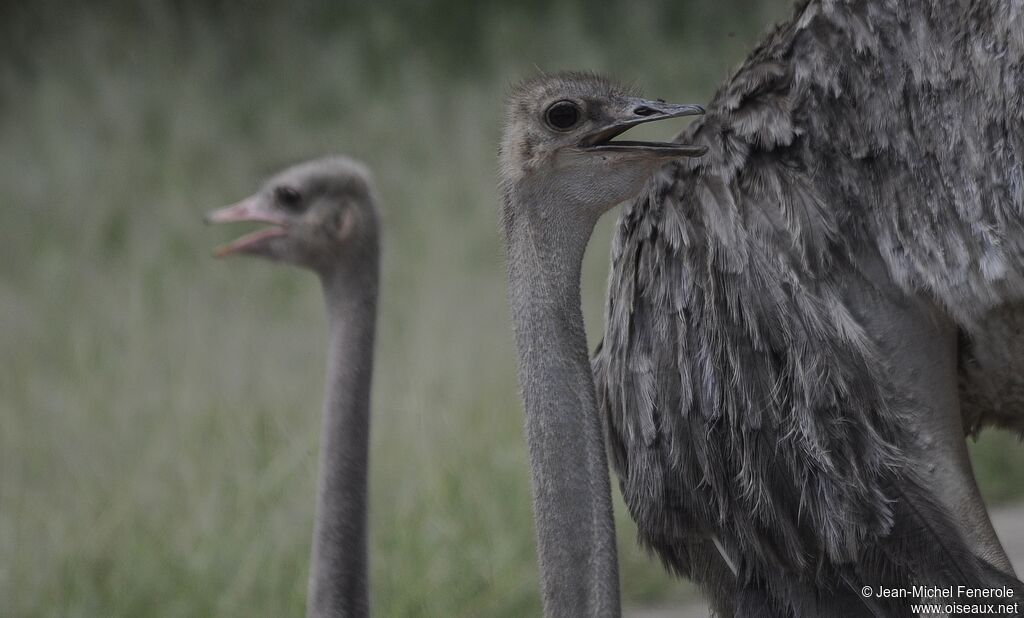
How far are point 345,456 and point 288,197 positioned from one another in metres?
0.55

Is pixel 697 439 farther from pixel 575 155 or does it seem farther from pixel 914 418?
pixel 575 155

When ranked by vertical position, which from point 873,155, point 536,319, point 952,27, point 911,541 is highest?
point 952,27

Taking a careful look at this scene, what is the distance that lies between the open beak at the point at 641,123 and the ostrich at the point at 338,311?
2.49 feet

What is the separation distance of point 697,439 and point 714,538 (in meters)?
0.18

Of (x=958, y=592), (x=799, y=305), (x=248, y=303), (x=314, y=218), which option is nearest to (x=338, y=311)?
(x=314, y=218)

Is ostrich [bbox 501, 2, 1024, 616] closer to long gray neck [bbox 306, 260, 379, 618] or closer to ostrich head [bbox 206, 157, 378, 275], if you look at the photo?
long gray neck [bbox 306, 260, 379, 618]

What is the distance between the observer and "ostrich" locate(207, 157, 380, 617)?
2641 mm

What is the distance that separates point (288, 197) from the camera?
2.94 metres

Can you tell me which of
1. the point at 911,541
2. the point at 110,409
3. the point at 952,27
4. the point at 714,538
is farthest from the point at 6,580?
the point at 952,27

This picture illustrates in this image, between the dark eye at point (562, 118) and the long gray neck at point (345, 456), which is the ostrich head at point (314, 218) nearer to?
the long gray neck at point (345, 456)

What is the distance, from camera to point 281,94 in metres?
5.77

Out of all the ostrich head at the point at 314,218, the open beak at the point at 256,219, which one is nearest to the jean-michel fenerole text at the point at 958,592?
the ostrich head at the point at 314,218

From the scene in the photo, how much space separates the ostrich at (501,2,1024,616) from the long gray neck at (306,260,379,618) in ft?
1.89

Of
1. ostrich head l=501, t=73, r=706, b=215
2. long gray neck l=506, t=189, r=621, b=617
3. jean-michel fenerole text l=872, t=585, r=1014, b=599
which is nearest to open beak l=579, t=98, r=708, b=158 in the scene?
ostrich head l=501, t=73, r=706, b=215
